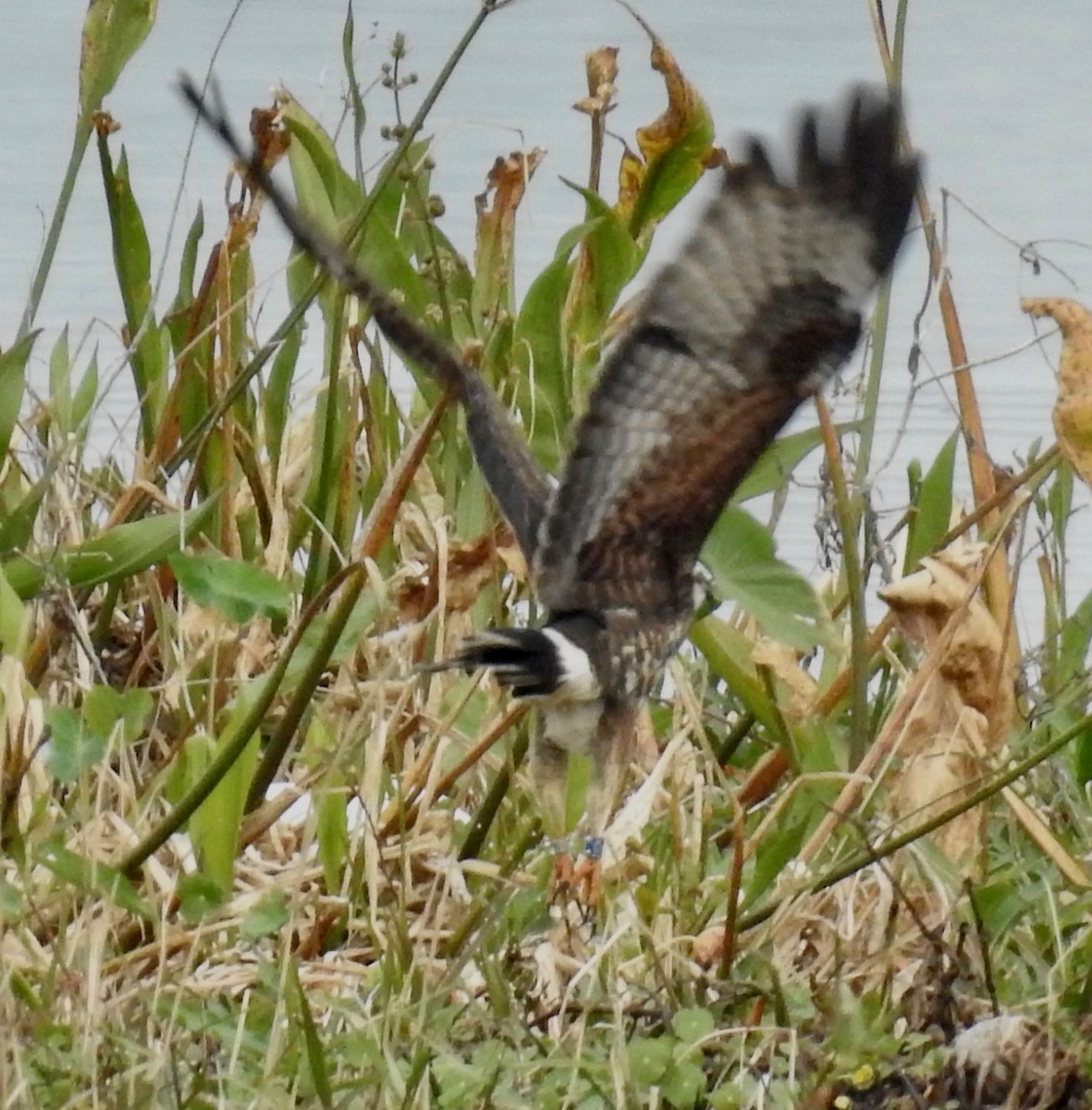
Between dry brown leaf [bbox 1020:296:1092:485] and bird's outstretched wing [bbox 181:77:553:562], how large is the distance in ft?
1.88

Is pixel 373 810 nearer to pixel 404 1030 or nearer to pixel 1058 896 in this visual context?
pixel 404 1030

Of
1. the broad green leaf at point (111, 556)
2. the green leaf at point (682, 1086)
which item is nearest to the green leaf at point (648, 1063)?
the green leaf at point (682, 1086)

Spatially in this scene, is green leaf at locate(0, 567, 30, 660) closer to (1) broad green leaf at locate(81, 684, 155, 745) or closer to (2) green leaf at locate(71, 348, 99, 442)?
(1) broad green leaf at locate(81, 684, 155, 745)

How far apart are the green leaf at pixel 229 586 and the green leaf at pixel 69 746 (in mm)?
229

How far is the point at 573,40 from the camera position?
18.1ft

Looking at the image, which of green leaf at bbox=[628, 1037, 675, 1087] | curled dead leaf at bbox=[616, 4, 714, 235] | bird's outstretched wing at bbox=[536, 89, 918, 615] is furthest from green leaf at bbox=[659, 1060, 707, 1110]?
curled dead leaf at bbox=[616, 4, 714, 235]

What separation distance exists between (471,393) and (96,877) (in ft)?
2.17

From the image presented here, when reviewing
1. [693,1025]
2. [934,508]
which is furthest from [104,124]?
[693,1025]

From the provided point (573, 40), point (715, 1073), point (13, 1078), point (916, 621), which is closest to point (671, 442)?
point (916, 621)

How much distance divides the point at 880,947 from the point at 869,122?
71 centimetres

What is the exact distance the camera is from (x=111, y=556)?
2.45 meters

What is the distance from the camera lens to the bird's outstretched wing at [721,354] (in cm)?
209

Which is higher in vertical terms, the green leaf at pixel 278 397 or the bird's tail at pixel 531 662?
the green leaf at pixel 278 397

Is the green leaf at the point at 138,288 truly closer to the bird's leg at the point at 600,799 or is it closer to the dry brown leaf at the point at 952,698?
the bird's leg at the point at 600,799
